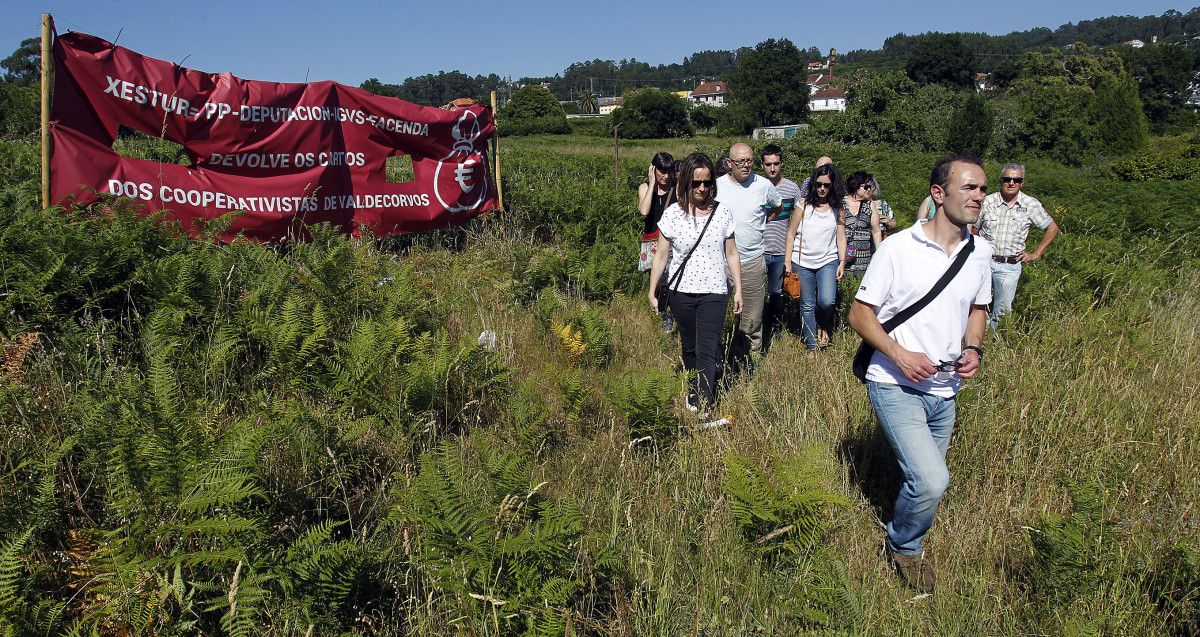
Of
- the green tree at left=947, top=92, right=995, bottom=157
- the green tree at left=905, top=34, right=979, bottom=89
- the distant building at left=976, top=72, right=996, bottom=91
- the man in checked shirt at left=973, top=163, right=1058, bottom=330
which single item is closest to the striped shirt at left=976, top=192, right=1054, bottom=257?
the man in checked shirt at left=973, top=163, right=1058, bottom=330

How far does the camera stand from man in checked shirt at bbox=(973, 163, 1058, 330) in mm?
7242

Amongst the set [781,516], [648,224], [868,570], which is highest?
[648,224]

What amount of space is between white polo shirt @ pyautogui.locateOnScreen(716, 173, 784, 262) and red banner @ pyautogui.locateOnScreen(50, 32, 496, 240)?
13.7 feet

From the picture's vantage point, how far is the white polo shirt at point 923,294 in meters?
3.69

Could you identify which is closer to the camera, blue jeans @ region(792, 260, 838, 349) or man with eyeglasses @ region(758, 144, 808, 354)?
blue jeans @ region(792, 260, 838, 349)

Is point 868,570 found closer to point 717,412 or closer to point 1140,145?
point 717,412

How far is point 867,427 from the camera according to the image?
5.16m

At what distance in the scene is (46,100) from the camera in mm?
6254

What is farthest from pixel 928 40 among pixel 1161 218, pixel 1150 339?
pixel 1150 339

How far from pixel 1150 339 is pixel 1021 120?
52.7 m

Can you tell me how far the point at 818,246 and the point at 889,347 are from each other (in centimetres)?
353

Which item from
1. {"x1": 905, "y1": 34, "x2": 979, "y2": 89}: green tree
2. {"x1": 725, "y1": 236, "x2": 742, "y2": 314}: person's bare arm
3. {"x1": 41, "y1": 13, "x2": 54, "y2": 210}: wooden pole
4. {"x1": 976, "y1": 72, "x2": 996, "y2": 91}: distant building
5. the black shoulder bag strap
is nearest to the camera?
the black shoulder bag strap

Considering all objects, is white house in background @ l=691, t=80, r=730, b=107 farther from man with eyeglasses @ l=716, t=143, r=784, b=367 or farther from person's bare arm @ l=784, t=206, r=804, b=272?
man with eyeglasses @ l=716, t=143, r=784, b=367

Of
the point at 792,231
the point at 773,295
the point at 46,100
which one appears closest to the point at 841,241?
the point at 792,231
